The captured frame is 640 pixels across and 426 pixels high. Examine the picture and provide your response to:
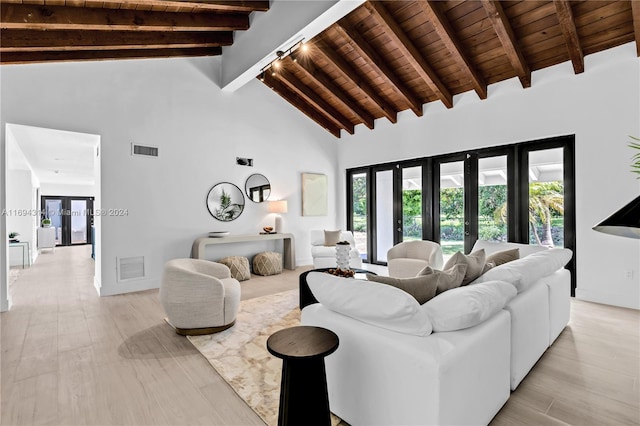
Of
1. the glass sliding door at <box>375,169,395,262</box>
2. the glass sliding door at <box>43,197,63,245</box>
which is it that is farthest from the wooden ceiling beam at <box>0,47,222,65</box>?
the glass sliding door at <box>43,197,63,245</box>

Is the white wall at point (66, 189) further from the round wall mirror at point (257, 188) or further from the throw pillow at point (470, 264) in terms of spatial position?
the throw pillow at point (470, 264)

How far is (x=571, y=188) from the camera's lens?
4.38 meters

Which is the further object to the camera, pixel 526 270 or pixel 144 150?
pixel 144 150

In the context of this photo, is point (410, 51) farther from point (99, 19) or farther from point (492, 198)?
point (99, 19)

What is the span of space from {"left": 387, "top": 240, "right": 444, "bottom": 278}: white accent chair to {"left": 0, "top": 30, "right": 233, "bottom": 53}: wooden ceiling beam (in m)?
4.33

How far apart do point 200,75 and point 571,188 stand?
594 centimetres

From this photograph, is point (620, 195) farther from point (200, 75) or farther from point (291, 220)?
point (200, 75)

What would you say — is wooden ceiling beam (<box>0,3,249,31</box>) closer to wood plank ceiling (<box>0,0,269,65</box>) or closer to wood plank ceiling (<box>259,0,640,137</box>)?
wood plank ceiling (<box>0,0,269,65</box>)

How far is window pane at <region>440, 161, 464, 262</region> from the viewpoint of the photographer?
556cm

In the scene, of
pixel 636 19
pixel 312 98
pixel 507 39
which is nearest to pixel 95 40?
pixel 312 98

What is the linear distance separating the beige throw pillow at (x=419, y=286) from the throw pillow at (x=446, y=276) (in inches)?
1.5

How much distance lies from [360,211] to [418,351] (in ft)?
19.6

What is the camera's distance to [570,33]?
12.2 feet

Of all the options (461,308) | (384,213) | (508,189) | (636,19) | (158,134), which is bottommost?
(461,308)
